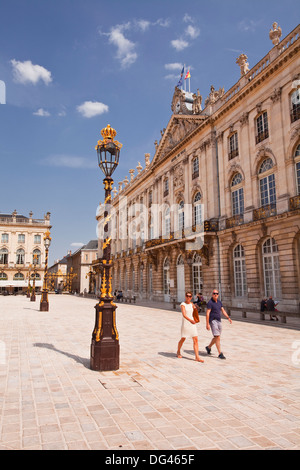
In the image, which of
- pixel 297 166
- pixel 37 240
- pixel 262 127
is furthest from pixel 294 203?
pixel 37 240

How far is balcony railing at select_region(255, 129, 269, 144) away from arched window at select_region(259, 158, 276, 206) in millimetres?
1247

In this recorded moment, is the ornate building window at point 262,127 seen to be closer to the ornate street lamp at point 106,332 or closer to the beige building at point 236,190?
the beige building at point 236,190

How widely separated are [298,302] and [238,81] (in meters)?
14.4

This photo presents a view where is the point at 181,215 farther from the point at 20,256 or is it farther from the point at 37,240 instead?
the point at 20,256

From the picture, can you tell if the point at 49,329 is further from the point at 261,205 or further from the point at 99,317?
the point at 261,205

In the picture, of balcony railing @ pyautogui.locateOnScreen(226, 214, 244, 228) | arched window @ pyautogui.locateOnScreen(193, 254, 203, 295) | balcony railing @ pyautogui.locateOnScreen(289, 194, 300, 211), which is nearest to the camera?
balcony railing @ pyautogui.locateOnScreen(289, 194, 300, 211)

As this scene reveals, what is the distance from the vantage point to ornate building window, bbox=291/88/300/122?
1734 centimetres

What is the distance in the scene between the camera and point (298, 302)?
53.5ft

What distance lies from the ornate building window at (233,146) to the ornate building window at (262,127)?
215 centimetres

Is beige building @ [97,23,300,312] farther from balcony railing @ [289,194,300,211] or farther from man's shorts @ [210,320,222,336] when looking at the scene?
man's shorts @ [210,320,222,336]

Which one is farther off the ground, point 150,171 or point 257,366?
point 150,171

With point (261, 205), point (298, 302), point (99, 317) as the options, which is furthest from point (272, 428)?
point (261, 205)

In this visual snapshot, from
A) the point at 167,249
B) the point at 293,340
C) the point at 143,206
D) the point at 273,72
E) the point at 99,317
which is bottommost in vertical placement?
the point at 293,340

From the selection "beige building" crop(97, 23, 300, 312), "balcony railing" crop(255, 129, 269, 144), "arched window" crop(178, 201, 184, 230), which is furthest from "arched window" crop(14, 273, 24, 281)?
"balcony railing" crop(255, 129, 269, 144)
